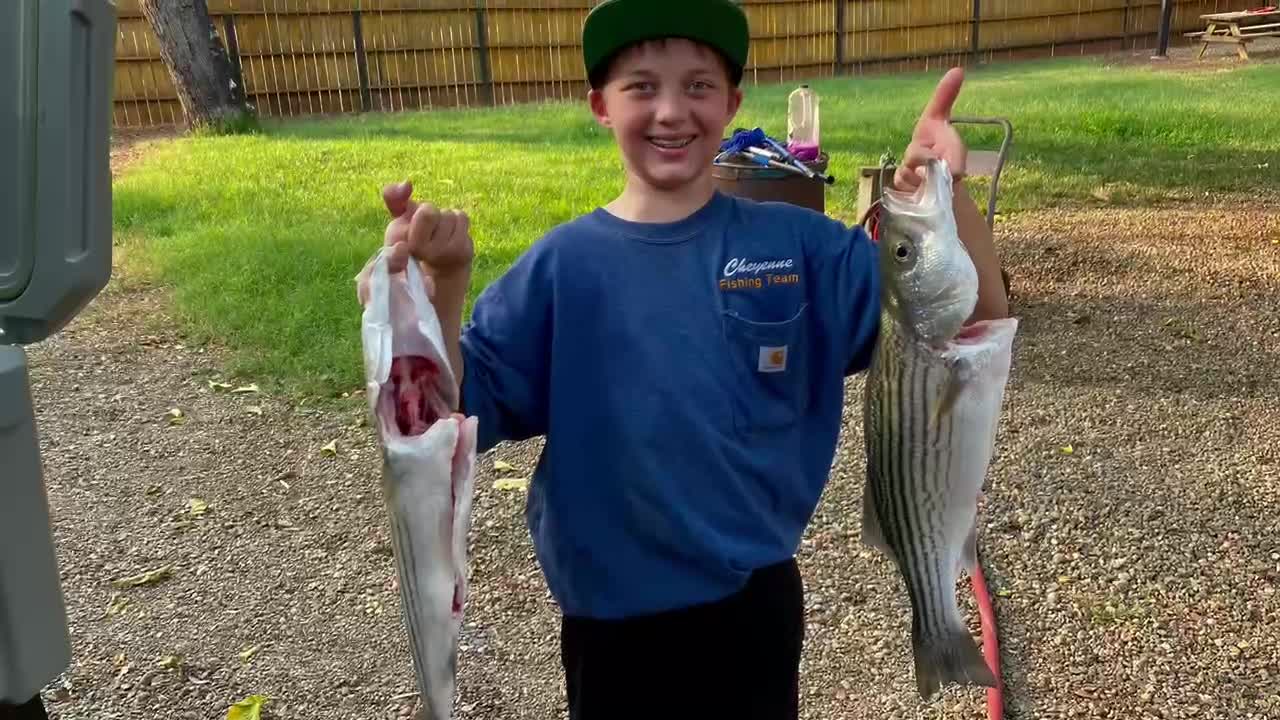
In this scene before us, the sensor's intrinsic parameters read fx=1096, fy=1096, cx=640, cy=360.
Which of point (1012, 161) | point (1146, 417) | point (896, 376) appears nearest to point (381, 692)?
point (896, 376)

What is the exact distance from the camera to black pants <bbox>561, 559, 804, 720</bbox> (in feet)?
6.77

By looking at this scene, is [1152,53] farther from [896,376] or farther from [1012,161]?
[896,376]

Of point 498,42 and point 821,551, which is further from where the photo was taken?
point 498,42

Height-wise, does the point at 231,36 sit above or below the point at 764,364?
above

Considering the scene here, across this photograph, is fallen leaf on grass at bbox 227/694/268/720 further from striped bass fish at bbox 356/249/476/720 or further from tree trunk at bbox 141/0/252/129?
tree trunk at bbox 141/0/252/129

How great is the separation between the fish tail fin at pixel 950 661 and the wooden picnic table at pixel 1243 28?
2106 cm

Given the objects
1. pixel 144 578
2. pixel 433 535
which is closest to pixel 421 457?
pixel 433 535

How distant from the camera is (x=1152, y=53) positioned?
2141cm

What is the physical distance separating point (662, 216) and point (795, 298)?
0.28 m

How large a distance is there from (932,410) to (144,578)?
3.39 metres

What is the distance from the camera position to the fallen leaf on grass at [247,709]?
329cm

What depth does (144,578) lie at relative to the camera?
4082 millimetres

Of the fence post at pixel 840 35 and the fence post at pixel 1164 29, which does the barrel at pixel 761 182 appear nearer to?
the fence post at pixel 840 35

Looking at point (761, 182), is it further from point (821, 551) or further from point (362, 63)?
point (362, 63)
